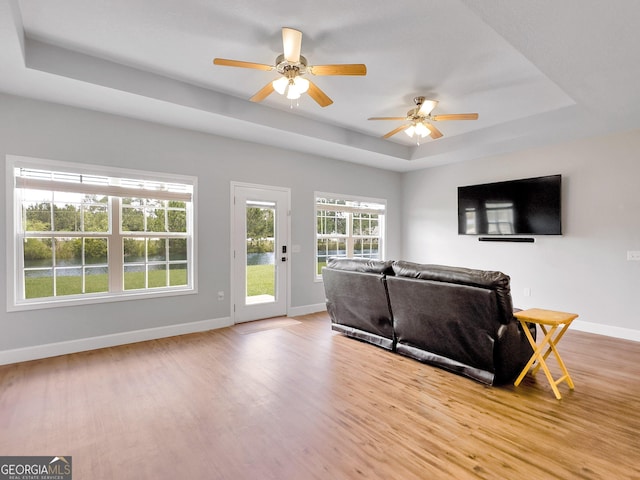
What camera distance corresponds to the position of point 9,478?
5.99 ft

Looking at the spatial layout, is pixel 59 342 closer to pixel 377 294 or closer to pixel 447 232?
pixel 377 294

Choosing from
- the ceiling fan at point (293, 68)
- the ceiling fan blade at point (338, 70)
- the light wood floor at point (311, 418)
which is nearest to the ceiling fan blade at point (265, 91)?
the ceiling fan at point (293, 68)

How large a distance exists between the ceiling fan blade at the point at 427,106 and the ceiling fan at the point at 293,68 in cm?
134

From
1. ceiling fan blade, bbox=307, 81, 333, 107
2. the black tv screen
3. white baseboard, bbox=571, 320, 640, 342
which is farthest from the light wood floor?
ceiling fan blade, bbox=307, 81, 333, 107

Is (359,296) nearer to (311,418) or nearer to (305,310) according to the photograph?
(311,418)

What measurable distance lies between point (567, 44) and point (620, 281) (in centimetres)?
350

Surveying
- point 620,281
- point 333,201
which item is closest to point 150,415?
point 333,201

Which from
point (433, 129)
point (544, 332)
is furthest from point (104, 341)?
point (433, 129)

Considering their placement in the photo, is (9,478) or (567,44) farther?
(567,44)

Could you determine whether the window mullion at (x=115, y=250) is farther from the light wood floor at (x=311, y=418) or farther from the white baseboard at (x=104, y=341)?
the light wood floor at (x=311, y=418)

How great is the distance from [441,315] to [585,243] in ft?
10.3

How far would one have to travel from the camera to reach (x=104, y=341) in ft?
12.8

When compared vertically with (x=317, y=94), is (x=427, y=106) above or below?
above

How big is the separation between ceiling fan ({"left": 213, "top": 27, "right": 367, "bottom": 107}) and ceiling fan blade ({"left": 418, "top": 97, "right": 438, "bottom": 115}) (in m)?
1.34
